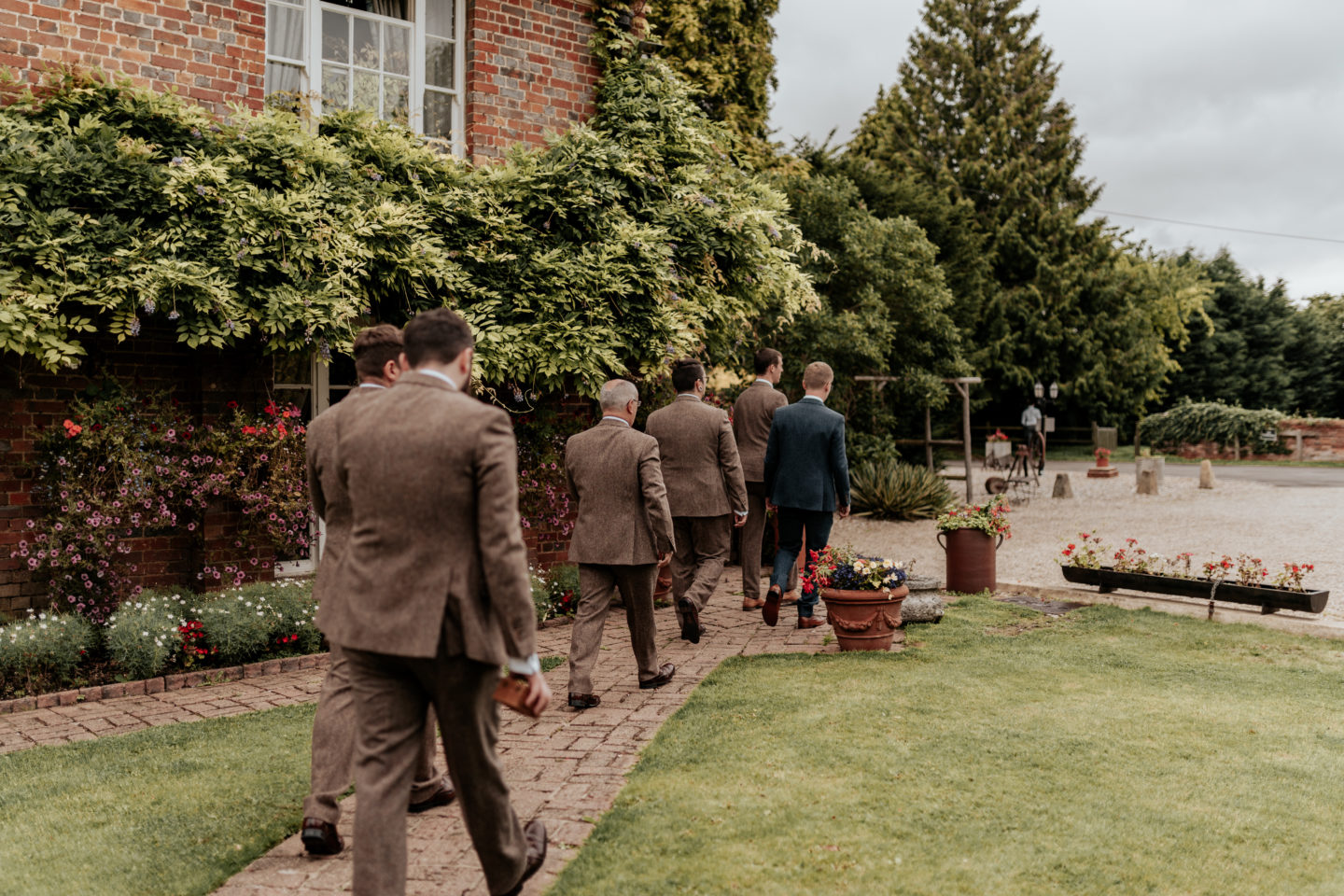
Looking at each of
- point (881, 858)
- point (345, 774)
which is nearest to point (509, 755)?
point (345, 774)

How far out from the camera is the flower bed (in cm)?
642

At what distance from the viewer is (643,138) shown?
9.60 meters

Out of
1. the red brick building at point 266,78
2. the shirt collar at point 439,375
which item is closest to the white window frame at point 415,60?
the red brick building at point 266,78

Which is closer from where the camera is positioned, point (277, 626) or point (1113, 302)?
point (277, 626)

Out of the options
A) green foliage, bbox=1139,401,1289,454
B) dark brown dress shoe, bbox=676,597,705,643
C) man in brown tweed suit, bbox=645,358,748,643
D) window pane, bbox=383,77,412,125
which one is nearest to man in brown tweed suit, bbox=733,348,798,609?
man in brown tweed suit, bbox=645,358,748,643

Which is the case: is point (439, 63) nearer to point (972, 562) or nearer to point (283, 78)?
point (283, 78)

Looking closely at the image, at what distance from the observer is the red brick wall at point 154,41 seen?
725 cm

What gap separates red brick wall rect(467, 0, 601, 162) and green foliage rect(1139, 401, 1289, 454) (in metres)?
32.1

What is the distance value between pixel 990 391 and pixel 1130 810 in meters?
34.9

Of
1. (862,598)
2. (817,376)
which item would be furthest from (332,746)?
(817,376)

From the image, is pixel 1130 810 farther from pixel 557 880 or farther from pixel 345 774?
pixel 345 774

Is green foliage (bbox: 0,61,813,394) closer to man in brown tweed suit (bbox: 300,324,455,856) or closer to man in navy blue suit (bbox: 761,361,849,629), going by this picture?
man in navy blue suit (bbox: 761,361,849,629)

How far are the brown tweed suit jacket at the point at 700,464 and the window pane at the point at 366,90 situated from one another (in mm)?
3894

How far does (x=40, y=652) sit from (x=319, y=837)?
137 inches
